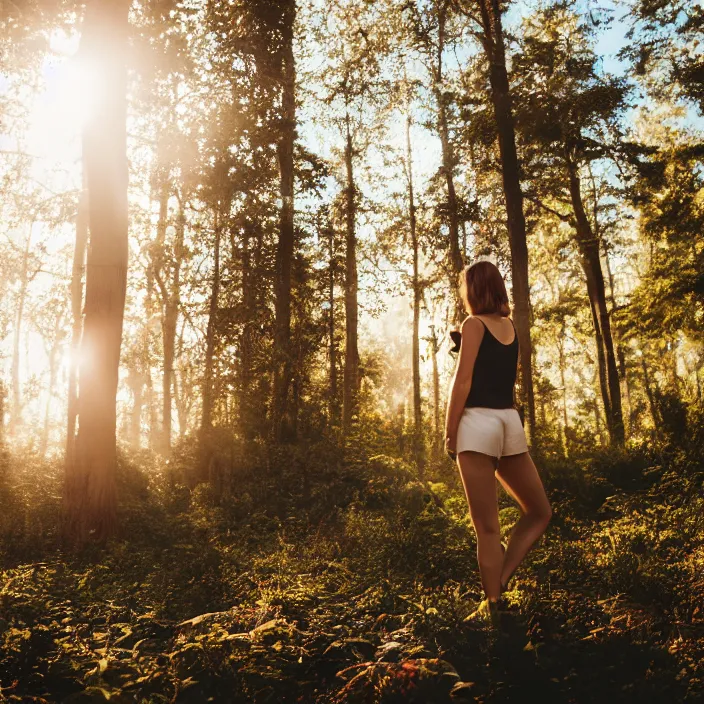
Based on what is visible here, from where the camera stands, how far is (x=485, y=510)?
3.57 meters

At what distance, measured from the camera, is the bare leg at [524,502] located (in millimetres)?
3703

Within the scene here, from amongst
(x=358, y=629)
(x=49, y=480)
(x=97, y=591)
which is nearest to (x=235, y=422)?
(x=49, y=480)

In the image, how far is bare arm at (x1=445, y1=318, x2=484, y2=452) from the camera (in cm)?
366

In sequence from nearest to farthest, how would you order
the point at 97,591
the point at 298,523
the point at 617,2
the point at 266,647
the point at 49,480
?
1. the point at 266,647
2. the point at 97,591
3. the point at 298,523
4. the point at 49,480
5. the point at 617,2

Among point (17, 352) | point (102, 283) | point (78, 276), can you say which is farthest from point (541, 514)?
point (17, 352)

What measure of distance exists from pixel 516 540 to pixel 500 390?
0.98m

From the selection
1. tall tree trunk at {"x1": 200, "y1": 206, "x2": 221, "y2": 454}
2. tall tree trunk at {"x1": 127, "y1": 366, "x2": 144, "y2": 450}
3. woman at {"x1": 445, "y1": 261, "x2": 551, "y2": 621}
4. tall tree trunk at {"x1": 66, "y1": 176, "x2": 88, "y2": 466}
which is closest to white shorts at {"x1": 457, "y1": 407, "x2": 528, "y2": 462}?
woman at {"x1": 445, "y1": 261, "x2": 551, "y2": 621}

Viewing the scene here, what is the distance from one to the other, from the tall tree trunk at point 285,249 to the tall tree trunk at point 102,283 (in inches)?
220

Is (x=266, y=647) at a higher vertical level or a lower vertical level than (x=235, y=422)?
lower

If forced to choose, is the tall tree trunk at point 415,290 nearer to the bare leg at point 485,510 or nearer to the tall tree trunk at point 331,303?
the tall tree trunk at point 331,303

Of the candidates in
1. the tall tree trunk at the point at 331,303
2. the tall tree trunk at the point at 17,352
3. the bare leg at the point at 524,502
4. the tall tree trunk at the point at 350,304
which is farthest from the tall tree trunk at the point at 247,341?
the tall tree trunk at the point at 17,352

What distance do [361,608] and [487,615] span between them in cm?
92

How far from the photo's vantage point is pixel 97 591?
4836 millimetres

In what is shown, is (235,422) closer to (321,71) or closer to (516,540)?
(516,540)
